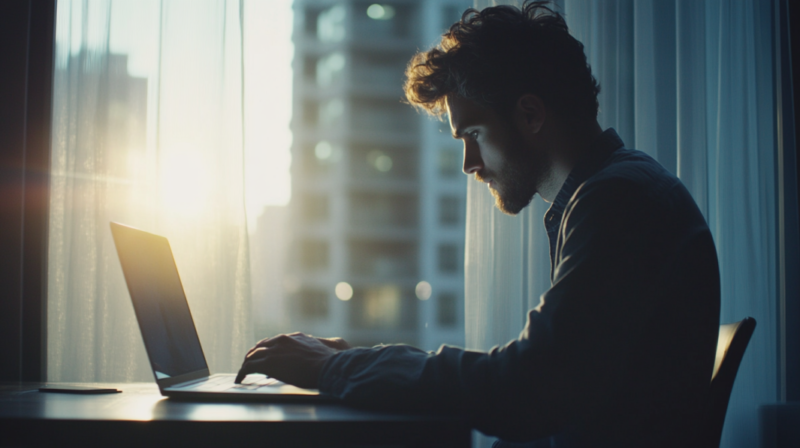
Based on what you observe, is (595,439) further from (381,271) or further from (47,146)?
(381,271)

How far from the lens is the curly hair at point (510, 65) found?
3.26ft

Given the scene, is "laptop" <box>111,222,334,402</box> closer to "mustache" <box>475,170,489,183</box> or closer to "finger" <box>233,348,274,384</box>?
"finger" <box>233,348,274,384</box>

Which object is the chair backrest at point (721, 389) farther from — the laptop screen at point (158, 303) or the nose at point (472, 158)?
the laptop screen at point (158, 303)

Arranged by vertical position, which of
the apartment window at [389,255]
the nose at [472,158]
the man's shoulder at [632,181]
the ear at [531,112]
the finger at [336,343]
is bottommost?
the apartment window at [389,255]

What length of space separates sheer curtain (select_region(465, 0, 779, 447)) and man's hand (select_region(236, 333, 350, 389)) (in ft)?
3.19

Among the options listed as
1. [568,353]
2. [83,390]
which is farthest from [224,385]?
[568,353]

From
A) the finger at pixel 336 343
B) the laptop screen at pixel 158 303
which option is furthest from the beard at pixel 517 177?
the laptop screen at pixel 158 303

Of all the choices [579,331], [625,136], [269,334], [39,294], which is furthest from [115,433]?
[625,136]

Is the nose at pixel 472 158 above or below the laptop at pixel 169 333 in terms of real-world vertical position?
above

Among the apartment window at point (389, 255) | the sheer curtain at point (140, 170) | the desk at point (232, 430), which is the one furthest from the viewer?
the apartment window at point (389, 255)

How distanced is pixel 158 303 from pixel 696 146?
1.75 meters

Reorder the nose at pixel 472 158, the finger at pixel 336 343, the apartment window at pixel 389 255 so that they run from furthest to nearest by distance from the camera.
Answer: the apartment window at pixel 389 255
the nose at pixel 472 158
the finger at pixel 336 343

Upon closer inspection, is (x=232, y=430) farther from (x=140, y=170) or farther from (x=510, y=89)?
(x=140, y=170)

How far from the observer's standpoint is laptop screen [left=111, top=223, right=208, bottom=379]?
0.78 metres
